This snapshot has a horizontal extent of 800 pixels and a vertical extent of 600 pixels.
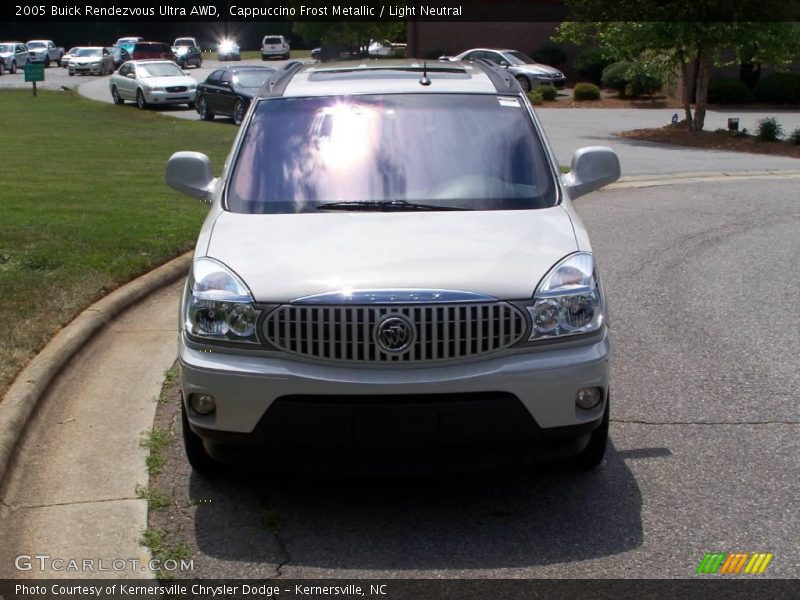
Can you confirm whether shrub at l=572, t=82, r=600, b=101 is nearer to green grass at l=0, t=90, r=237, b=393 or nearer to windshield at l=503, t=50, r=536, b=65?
windshield at l=503, t=50, r=536, b=65

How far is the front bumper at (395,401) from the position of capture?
4547 mm

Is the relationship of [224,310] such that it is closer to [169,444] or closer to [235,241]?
[235,241]

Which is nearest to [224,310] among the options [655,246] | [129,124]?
[655,246]

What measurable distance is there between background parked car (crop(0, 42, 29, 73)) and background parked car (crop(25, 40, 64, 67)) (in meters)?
4.31

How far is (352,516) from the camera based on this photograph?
16.1 feet

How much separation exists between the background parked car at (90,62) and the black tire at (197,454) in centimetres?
5676

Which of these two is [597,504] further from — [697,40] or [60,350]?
[697,40]

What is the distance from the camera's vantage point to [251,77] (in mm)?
29156

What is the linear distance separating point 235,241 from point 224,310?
482 mm

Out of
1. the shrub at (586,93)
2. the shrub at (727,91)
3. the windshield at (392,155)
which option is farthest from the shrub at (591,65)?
the windshield at (392,155)

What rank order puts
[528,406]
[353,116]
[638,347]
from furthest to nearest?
[638,347] → [353,116] → [528,406]

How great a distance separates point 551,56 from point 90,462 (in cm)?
4381

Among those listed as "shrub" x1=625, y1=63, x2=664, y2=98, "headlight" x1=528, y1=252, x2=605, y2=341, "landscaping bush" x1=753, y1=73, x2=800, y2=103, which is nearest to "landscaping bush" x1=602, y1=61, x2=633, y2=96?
"shrub" x1=625, y1=63, x2=664, y2=98

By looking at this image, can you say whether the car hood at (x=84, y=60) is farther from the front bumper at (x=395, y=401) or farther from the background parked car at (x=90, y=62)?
the front bumper at (x=395, y=401)
